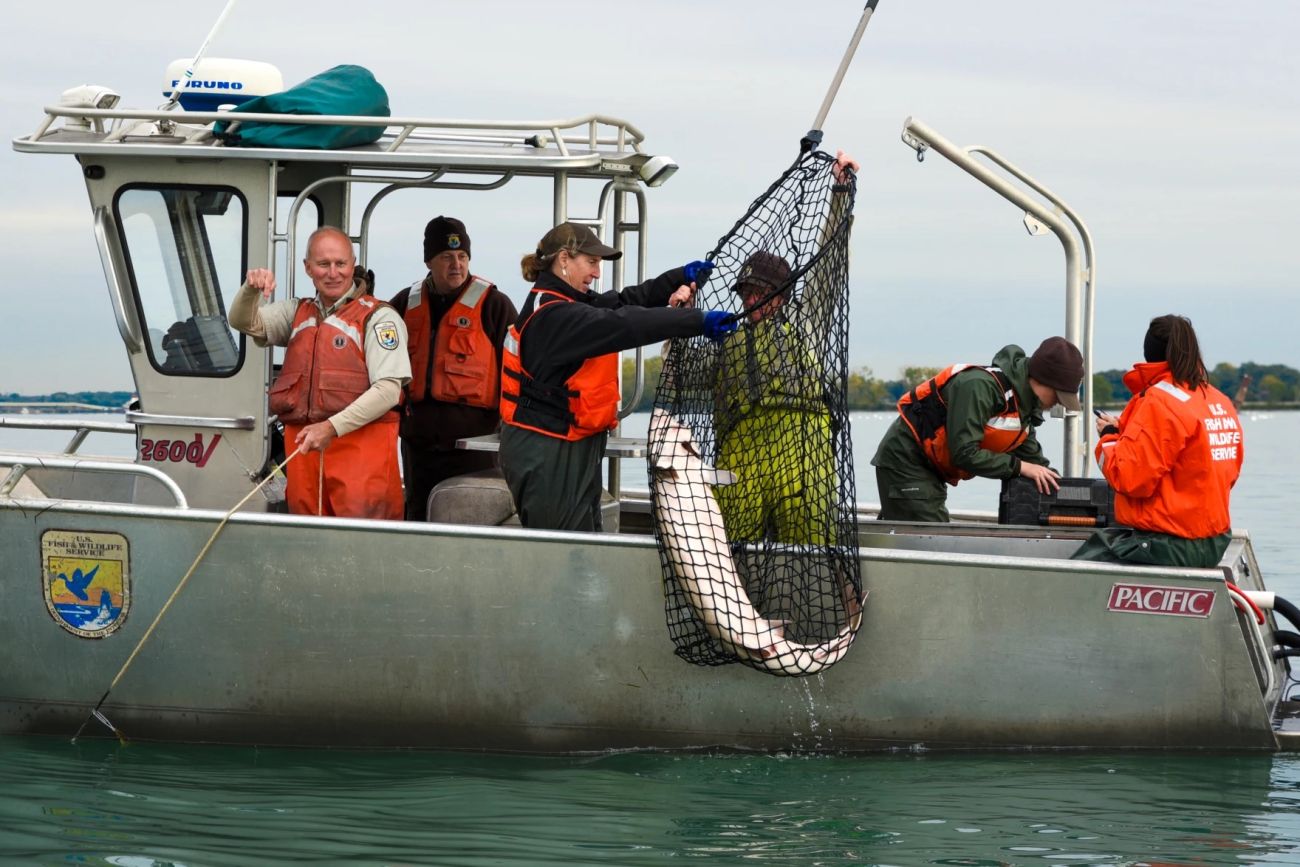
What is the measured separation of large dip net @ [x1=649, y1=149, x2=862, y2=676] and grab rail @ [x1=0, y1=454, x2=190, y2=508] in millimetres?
1793

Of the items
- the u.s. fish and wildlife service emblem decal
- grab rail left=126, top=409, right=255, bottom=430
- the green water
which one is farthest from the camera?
grab rail left=126, top=409, right=255, bottom=430

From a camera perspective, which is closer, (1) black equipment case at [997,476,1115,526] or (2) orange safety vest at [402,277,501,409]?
(2) orange safety vest at [402,277,501,409]

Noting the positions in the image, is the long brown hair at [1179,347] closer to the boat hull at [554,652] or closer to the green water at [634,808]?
the boat hull at [554,652]

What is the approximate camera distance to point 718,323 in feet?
17.9

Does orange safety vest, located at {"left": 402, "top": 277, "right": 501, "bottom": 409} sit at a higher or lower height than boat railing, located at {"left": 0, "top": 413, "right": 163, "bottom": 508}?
higher

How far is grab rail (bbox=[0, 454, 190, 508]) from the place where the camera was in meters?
5.68

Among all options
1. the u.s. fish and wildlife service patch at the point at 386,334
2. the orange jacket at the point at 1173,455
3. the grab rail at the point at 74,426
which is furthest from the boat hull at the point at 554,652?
the grab rail at the point at 74,426

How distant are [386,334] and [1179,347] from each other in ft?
10.0

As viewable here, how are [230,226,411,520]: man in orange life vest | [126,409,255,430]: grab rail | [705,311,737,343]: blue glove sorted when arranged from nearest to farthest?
[705,311,737,343]: blue glove, [230,226,411,520]: man in orange life vest, [126,409,255,430]: grab rail

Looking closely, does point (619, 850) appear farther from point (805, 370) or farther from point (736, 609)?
point (805, 370)

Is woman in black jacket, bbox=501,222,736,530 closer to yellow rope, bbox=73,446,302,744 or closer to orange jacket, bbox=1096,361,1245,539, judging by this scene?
yellow rope, bbox=73,446,302,744

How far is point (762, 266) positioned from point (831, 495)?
0.90 meters

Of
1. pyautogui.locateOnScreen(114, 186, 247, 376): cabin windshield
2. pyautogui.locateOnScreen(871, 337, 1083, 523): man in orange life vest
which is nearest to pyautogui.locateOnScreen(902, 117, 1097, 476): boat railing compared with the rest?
pyautogui.locateOnScreen(871, 337, 1083, 523): man in orange life vest

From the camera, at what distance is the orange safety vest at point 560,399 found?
5.69m
